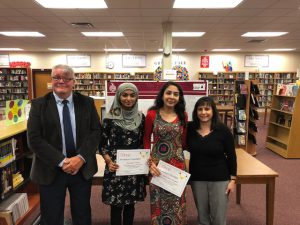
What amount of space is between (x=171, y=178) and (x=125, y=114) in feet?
1.91

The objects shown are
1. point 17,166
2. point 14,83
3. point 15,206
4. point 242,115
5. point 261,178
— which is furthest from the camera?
point 14,83

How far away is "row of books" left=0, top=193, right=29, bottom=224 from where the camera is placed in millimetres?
2386

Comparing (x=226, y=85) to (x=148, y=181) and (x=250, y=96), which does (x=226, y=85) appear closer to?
(x=250, y=96)

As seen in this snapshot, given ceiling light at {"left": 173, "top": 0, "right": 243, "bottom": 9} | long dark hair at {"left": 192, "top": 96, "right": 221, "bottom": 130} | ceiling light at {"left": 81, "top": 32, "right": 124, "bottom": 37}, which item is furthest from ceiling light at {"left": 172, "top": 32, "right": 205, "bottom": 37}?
long dark hair at {"left": 192, "top": 96, "right": 221, "bottom": 130}

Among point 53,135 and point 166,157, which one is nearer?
point 53,135

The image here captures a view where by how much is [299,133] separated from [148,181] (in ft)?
14.0

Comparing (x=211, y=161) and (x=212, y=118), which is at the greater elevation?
(x=212, y=118)

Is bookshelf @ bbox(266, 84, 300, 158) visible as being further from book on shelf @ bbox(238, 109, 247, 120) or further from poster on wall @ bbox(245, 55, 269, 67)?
poster on wall @ bbox(245, 55, 269, 67)

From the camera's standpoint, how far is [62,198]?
6.11ft

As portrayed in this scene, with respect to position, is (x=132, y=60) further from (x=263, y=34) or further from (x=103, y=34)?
(x=263, y=34)

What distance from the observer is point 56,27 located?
258 inches

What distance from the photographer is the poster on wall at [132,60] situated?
11.8 meters

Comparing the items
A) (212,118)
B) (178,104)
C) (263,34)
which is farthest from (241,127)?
(263,34)

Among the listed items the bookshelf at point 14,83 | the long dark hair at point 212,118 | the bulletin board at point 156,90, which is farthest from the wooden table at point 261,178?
the bookshelf at point 14,83
